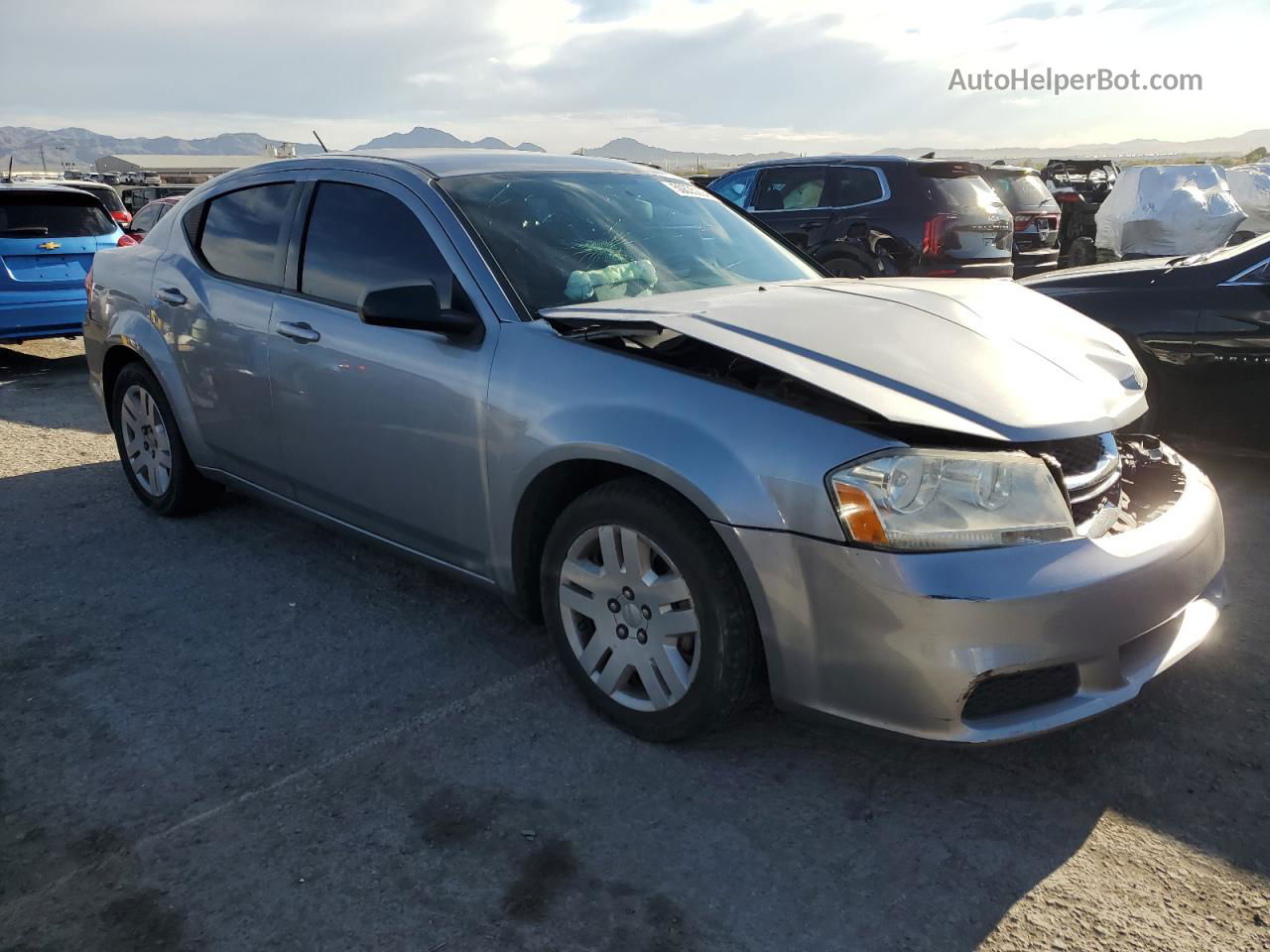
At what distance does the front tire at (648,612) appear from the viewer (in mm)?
2541

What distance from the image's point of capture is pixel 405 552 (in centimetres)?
348

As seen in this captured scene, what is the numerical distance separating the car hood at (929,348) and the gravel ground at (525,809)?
843 millimetres

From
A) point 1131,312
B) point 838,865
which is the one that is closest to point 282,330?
point 838,865

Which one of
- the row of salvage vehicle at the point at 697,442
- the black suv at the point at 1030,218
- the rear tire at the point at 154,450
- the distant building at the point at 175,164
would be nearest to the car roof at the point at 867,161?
the black suv at the point at 1030,218

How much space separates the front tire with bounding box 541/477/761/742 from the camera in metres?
2.54

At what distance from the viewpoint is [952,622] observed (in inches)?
88.3

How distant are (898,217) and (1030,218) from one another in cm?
298

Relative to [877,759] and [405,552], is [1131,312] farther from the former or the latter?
[405,552]

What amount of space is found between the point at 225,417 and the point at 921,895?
126 inches

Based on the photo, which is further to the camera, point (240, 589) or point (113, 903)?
point (240, 589)

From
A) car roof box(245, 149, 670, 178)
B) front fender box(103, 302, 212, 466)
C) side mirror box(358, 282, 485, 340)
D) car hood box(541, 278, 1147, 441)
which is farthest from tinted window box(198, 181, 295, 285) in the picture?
car hood box(541, 278, 1147, 441)

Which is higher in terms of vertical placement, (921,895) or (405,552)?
(405,552)

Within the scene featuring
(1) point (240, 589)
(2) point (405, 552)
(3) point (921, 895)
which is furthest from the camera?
(1) point (240, 589)

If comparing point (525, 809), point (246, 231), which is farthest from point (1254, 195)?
point (525, 809)
